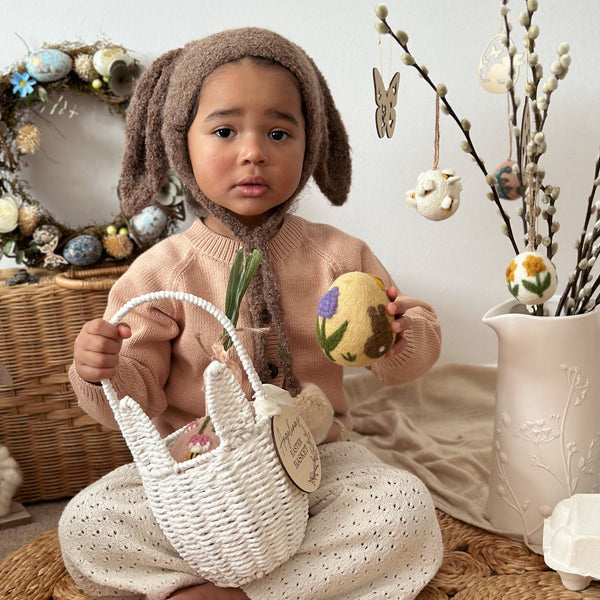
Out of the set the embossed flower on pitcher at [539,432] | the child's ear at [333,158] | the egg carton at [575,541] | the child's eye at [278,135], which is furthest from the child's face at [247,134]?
the egg carton at [575,541]

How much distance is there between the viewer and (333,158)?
121 centimetres

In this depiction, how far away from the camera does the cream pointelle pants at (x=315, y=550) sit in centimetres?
93

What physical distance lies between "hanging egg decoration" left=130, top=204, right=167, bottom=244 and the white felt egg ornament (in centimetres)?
53

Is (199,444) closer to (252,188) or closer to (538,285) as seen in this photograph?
(252,188)

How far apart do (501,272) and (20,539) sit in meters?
1.09

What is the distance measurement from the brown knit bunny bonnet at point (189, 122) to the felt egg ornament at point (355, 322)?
18 centimetres

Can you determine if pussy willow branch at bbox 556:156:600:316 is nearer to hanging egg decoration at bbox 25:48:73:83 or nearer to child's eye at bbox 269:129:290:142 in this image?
child's eye at bbox 269:129:290:142

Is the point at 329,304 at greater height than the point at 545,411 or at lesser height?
greater

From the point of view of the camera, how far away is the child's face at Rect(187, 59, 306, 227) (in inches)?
40.1

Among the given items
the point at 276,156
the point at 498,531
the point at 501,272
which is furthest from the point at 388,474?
the point at 501,272

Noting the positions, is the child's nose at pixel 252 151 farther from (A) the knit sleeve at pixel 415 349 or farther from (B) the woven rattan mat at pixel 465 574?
(B) the woven rattan mat at pixel 465 574

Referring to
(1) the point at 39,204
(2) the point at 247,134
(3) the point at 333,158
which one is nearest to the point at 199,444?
(2) the point at 247,134

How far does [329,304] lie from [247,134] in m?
0.28

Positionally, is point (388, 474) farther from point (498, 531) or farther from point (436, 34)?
point (436, 34)
